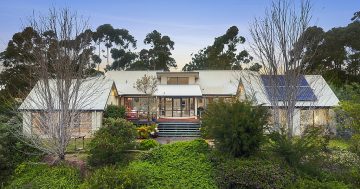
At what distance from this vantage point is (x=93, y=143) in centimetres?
1553

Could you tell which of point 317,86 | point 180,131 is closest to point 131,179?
point 180,131

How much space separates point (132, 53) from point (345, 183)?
5554 centimetres

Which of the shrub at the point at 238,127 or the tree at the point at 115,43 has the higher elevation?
the tree at the point at 115,43

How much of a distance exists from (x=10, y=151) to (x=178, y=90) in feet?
64.3

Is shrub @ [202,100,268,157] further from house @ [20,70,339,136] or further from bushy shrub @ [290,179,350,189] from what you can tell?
house @ [20,70,339,136]

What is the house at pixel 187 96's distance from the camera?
26719 millimetres

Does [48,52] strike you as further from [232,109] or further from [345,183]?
[345,183]

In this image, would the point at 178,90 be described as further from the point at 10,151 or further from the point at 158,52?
the point at 158,52

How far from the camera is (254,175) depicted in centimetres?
1340

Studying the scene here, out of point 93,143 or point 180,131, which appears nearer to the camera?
point 93,143

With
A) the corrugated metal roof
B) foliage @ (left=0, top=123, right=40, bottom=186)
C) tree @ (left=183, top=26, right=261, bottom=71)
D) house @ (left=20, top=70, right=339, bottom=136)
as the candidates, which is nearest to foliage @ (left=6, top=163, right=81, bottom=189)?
foliage @ (left=0, top=123, right=40, bottom=186)

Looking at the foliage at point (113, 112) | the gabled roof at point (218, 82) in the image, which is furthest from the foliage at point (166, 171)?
the gabled roof at point (218, 82)

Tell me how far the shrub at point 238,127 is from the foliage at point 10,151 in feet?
29.4

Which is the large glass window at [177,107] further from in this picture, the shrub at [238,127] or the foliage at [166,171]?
the shrub at [238,127]
